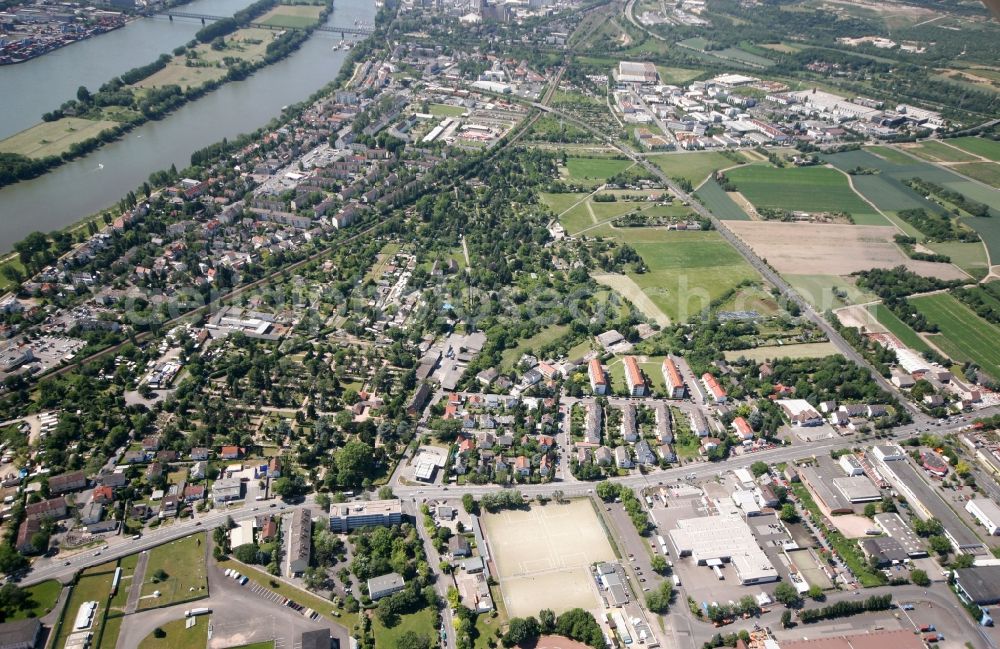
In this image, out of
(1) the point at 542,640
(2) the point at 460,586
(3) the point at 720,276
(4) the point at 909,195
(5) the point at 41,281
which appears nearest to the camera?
(1) the point at 542,640

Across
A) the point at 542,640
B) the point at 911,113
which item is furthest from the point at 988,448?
the point at 911,113

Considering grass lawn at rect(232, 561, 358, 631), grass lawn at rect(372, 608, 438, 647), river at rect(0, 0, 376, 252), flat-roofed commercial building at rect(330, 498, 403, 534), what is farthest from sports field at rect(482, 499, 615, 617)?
river at rect(0, 0, 376, 252)

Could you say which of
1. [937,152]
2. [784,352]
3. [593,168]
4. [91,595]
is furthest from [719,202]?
[91,595]

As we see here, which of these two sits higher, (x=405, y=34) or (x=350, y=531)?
(x=405, y=34)

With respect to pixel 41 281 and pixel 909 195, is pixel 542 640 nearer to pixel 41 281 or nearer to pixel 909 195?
pixel 41 281

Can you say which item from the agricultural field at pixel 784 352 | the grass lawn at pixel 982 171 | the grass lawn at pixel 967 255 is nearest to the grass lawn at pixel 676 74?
the grass lawn at pixel 982 171

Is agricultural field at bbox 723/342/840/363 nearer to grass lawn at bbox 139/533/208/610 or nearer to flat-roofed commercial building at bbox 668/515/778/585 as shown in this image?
flat-roofed commercial building at bbox 668/515/778/585
